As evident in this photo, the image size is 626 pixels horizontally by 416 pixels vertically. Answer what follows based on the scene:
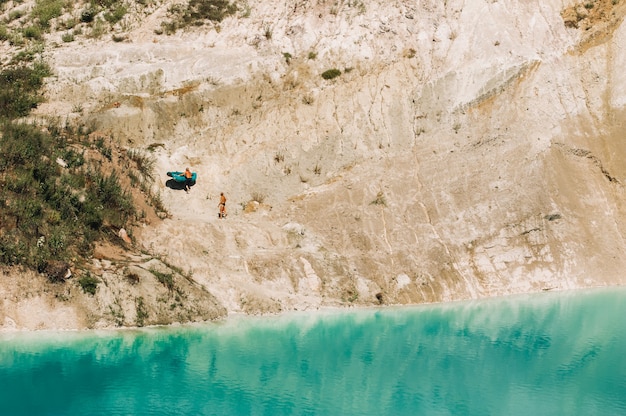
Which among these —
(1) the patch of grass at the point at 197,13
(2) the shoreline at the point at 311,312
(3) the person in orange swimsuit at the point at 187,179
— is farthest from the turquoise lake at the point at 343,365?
(1) the patch of grass at the point at 197,13

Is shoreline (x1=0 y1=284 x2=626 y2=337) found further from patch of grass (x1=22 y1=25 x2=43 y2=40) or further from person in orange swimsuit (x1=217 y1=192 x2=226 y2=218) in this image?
patch of grass (x1=22 y1=25 x2=43 y2=40)

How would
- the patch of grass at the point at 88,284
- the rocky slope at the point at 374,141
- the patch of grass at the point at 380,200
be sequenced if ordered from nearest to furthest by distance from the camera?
the patch of grass at the point at 88,284
the rocky slope at the point at 374,141
the patch of grass at the point at 380,200

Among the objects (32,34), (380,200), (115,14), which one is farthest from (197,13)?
(380,200)

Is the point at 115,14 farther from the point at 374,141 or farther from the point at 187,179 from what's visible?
the point at 374,141

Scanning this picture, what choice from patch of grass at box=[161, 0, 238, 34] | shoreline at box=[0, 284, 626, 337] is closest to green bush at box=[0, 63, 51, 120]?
patch of grass at box=[161, 0, 238, 34]

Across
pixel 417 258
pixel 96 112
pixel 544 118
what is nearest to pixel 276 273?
pixel 417 258

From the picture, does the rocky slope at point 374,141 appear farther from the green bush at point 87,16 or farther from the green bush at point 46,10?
the green bush at point 46,10
